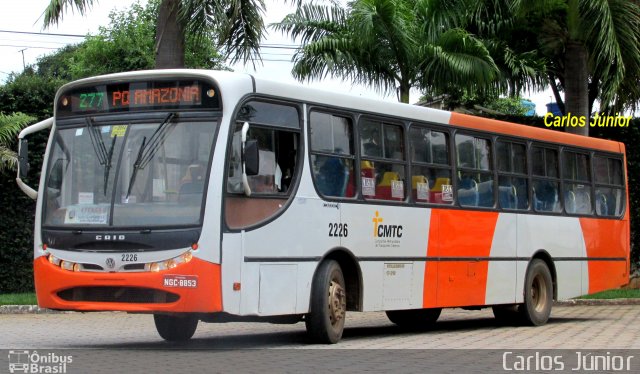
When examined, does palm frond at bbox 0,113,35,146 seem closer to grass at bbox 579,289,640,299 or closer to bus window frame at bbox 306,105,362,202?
bus window frame at bbox 306,105,362,202

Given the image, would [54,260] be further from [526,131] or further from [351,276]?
[526,131]

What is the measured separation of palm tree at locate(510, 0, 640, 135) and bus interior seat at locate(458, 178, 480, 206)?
6.80 meters

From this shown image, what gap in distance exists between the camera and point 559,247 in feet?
59.7

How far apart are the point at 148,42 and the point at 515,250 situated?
28.8 meters

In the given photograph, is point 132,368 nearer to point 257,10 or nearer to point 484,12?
point 257,10

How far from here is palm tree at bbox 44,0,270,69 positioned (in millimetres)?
19141

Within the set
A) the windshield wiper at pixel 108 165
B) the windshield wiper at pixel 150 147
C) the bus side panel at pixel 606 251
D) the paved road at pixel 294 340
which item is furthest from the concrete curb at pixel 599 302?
the windshield wiper at pixel 108 165

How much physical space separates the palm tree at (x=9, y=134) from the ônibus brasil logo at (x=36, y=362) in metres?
9.78

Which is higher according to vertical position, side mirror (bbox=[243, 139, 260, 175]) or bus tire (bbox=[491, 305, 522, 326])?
side mirror (bbox=[243, 139, 260, 175])

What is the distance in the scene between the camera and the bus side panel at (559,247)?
17.2 meters

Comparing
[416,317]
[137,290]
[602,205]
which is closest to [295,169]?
[137,290]

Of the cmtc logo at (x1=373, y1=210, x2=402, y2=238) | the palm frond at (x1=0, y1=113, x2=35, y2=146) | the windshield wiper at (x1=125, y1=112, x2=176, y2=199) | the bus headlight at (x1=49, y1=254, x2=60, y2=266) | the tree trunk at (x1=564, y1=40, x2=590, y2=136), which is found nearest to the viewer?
the windshield wiper at (x1=125, y1=112, x2=176, y2=199)

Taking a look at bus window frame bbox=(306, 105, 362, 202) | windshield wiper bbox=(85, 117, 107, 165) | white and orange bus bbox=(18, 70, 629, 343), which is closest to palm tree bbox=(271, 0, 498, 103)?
white and orange bus bbox=(18, 70, 629, 343)

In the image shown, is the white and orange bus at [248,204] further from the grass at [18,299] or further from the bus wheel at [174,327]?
the grass at [18,299]
